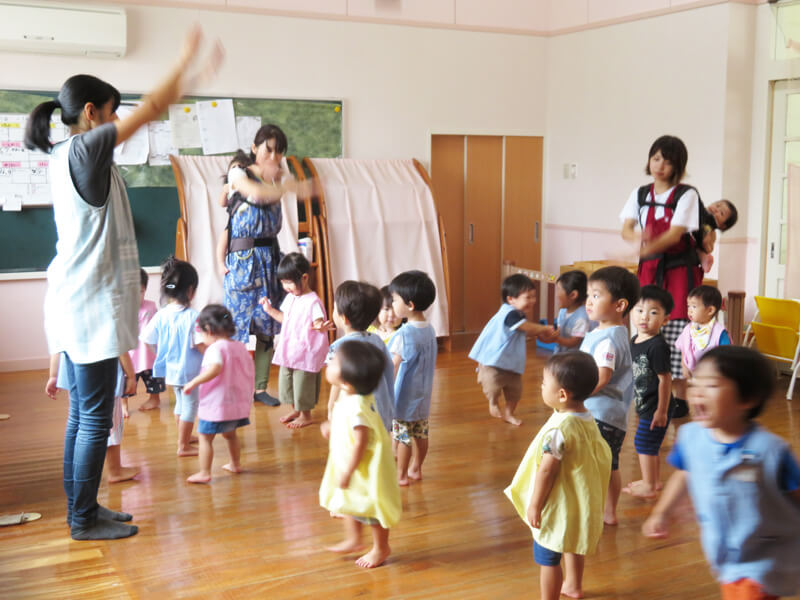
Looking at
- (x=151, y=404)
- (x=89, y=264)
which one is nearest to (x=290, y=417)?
(x=151, y=404)

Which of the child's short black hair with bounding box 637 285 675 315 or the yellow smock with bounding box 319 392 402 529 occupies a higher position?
the child's short black hair with bounding box 637 285 675 315

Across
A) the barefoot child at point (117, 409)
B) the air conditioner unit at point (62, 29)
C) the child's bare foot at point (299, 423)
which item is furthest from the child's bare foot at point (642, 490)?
the air conditioner unit at point (62, 29)

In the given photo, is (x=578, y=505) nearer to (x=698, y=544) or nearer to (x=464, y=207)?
(x=698, y=544)

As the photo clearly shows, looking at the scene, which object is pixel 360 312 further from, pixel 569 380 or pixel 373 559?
pixel 569 380

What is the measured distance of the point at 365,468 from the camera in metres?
2.70

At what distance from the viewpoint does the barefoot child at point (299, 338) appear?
14.4ft

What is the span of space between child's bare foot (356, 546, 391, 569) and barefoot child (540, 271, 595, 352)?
4.66 ft

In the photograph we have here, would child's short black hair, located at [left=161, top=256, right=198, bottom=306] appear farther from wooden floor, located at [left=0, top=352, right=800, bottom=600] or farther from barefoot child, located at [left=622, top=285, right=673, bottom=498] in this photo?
barefoot child, located at [left=622, top=285, right=673, bottom=498]

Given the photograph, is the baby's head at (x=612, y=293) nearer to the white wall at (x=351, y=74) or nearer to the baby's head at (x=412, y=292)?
the baby's head at (x=412, y=292)

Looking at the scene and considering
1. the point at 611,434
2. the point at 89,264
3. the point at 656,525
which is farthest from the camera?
the point at 611,434

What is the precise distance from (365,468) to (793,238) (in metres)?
4.38

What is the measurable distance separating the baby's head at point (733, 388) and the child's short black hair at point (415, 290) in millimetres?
1722

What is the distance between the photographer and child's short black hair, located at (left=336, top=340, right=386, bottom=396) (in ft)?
8.76

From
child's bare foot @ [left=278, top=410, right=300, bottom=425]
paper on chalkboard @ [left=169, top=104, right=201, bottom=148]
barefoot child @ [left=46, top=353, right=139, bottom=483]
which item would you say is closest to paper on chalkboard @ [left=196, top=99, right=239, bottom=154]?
paper on chalkboard @ [left=169, top=104, right=201, bottom=148]
